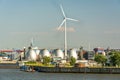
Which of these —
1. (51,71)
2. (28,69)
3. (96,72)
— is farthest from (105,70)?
(28,69)

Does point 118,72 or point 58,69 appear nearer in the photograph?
point 118,72

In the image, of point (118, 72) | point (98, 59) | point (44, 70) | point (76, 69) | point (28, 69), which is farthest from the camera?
point (98, 59)

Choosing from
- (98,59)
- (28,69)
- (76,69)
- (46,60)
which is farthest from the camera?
(46,60)

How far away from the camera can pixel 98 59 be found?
121062mm

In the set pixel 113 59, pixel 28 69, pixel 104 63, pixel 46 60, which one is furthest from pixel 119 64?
pixel 46 60

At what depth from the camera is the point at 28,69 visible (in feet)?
371

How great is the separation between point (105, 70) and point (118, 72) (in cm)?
349

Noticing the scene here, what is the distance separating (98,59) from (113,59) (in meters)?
12.5

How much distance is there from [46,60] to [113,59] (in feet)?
125

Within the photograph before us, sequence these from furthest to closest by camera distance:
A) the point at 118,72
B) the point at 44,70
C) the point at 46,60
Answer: the point at 46,60
the point at 44,70
the point at 118,72

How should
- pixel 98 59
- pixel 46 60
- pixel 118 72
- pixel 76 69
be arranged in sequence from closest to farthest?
pixel 118 72
pixel 76 69
pixel 98 59
pixel 46 60

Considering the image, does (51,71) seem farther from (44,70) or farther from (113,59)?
(113,59)

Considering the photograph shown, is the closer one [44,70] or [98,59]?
[44,70]

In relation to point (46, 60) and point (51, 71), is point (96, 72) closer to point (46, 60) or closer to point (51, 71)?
point (51, 71)
